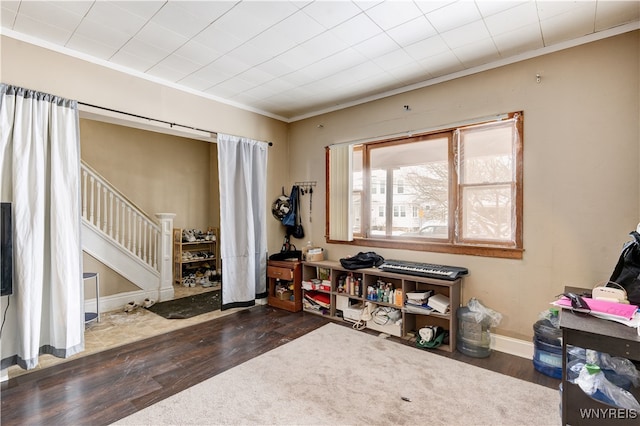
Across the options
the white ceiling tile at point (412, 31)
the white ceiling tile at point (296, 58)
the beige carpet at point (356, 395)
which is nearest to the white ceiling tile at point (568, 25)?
the white ceiling tile at point (412, 31)

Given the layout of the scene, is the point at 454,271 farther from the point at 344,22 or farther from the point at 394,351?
the point at 344,22

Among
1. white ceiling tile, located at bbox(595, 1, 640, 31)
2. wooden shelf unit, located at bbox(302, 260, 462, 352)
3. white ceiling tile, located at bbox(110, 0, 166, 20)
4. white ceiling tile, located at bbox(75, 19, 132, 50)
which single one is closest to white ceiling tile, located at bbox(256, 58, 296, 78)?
white ceiling tile, located at bbox(110, 0, 166, 20)

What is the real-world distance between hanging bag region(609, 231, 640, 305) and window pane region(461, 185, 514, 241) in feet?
2.95

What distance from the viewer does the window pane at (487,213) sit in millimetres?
2934

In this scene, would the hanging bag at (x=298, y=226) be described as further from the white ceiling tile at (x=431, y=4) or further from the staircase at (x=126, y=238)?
the white ceiling tile at (x=431, y=4)

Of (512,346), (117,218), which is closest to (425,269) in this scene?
(512,346)

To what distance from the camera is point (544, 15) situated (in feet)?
7.35

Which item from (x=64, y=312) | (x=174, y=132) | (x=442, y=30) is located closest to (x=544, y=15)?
(x=442, y=30)

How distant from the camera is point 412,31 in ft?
8.00

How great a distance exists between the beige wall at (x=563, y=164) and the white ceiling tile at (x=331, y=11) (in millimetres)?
1528

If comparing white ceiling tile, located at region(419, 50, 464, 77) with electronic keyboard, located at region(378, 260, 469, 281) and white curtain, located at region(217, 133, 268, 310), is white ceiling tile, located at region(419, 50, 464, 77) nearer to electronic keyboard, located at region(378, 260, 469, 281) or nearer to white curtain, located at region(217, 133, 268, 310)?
electronic keyboard, located at region(378, 260, 469, 281)

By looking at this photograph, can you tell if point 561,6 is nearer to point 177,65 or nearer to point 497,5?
point 497,5

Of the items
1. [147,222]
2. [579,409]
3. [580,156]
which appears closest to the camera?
[579,409]

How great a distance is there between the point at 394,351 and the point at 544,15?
2976 mm
